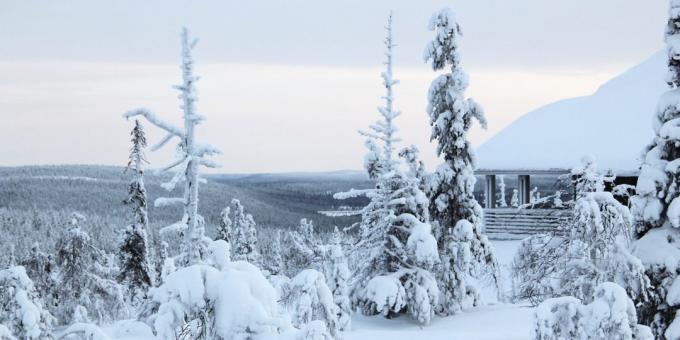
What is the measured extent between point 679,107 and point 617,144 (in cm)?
1830

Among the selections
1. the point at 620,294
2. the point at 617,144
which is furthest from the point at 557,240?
the point at 617,144

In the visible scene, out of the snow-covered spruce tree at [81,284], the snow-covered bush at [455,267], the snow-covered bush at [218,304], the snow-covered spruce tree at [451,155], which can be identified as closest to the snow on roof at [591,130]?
the snow-covered spruce tree at [451,155]

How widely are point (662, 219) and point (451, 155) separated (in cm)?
1089

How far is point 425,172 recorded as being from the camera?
26.5 m

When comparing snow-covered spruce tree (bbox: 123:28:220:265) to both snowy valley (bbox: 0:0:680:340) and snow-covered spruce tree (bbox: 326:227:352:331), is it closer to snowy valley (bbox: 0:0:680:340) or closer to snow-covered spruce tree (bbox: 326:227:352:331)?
snowy valley (bbox: 0:0:680:340)

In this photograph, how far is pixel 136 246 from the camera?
40.9m

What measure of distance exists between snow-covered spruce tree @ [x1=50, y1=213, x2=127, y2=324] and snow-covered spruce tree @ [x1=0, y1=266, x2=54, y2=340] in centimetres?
3001

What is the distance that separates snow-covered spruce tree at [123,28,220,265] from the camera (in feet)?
40.2

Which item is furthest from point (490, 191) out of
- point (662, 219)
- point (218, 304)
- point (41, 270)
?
point (218, 304)

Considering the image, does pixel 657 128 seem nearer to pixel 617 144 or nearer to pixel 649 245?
pixel 649 245

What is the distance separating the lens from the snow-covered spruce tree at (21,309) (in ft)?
36.5


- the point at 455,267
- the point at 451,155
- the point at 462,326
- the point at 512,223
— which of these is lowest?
the point at 462,326

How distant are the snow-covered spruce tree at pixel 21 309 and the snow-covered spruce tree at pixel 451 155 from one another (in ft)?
54.2

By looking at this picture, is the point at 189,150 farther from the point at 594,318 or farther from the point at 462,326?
the point at 462,326
